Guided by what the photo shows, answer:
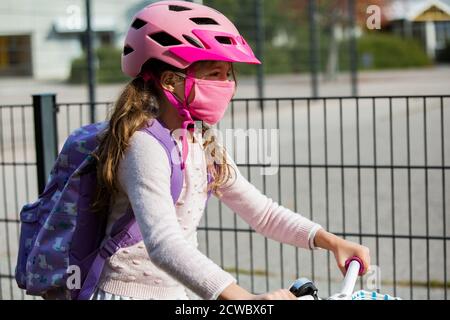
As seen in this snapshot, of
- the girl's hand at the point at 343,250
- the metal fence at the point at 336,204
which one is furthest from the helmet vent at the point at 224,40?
the metal fence at the point at 336,204

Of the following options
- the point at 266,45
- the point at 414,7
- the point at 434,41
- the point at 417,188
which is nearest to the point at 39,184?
the point at 417,188

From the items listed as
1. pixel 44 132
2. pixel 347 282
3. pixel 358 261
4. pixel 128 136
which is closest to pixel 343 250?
pixel 358 261

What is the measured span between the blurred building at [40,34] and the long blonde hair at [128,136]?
1258cm

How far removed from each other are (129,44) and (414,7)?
38.8m

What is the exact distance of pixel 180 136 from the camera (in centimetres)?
268

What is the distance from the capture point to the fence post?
491 centimetres

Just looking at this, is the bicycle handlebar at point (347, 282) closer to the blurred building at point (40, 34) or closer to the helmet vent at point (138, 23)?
the helmet vent at point (138, 23)

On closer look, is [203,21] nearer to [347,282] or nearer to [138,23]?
[138,23]

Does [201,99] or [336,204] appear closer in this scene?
[201,99]

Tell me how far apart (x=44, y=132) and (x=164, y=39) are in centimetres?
242

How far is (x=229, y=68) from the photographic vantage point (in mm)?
2717

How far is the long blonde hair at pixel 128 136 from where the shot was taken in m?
2.50

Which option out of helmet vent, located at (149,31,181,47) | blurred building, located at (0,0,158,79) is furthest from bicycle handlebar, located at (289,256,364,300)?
blurred building, located at (0,0,158,79)
